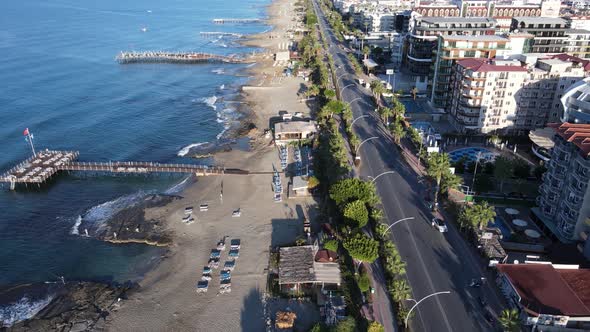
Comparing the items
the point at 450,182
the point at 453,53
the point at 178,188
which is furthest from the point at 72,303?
the point at 453,53

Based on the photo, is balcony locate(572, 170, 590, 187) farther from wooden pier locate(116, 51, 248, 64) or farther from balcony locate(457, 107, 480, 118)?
wooden pier locate(116, 51, 248, 64)

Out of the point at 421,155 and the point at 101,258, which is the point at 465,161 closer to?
the point at 421,155

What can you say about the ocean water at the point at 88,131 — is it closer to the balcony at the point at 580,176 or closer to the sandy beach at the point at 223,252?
the sandy beach at the point at 223,252

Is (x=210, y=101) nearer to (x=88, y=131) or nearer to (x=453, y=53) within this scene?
(x=88, y=131)

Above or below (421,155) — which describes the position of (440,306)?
below

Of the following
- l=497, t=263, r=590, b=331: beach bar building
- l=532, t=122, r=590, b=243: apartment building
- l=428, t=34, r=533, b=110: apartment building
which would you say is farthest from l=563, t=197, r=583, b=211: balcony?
l=428, t=34, r=533, b=110: apartment building

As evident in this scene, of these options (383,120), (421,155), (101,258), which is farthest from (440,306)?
(383,120)

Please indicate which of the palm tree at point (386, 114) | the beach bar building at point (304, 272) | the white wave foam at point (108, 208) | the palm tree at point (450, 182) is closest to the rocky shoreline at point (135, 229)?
the white wave foam at point (108, 208)
